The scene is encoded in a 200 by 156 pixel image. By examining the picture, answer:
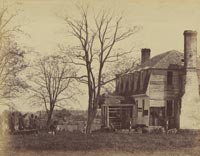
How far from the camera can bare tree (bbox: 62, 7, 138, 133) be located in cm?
542

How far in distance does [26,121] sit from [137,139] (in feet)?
2.94

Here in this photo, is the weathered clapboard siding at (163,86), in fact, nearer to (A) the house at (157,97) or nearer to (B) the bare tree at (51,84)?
(A) the house at (157,97)

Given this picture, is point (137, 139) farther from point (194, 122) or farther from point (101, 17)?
point (101, 17)

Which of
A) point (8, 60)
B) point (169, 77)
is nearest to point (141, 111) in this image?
point (169, 77)

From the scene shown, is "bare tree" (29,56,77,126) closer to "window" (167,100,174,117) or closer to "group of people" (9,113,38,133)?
"group of people" (9,113,38,133)

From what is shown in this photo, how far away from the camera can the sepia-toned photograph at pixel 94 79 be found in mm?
5344

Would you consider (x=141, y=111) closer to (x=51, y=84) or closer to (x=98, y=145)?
(x=98, y=145)

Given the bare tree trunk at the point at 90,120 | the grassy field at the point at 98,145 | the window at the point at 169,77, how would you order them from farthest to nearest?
the window at the point at 169,77
the bare tree trunk at the point at 90,120
the grassy field at the point at 98,145

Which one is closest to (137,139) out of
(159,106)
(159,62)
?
(159,106)

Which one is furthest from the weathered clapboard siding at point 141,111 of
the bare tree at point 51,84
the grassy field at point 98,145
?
the bare tree at point 51,84

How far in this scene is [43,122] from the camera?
17.7ft

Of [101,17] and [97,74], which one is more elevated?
[101,17]

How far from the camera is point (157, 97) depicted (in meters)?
5.54

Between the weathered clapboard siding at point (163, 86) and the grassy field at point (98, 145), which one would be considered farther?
the weathered clapboard siding at point (163, 86)
